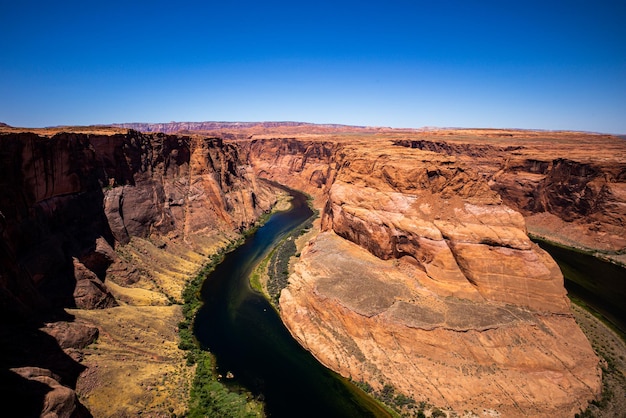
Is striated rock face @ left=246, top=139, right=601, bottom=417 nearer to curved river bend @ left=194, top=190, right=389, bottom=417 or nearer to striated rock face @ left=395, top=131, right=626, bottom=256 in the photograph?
curved river bend @ left=194, top=190, right=389, bottom=417

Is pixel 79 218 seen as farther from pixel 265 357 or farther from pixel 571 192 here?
pixel 571 192

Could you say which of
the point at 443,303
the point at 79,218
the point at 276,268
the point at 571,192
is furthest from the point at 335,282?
the point at 571,192

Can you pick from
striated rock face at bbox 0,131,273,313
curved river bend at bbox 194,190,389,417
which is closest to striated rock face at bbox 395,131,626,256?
curved river bend at bbox 194,190,389,417

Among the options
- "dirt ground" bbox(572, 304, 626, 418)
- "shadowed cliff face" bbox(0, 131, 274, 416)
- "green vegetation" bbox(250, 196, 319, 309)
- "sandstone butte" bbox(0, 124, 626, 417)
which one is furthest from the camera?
→ "green vegetation" bbox(250, 196, 319, 309)

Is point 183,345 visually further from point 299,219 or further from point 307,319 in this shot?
point 299,219

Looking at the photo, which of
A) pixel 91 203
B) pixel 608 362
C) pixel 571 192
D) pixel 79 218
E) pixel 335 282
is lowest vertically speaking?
pixel 608 362

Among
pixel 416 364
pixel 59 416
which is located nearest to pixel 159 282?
pixel 59 416
